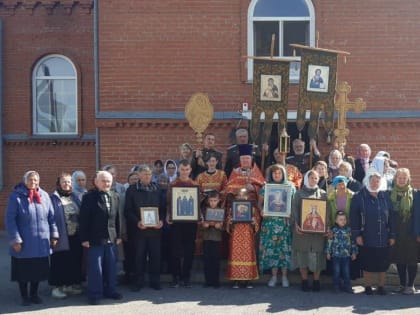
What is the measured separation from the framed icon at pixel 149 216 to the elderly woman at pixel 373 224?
2.71 m

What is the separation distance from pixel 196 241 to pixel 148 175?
4.61 feet

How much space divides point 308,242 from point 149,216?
7.42 ft

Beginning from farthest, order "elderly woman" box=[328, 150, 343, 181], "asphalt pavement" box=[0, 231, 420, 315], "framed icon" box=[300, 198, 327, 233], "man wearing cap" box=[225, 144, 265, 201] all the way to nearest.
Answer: "elderly woman" box=[328, 150, 343, 181]
"man wearing cap" box=[225, 144, 265, 201]
"framed icon" box=[300, 198, 327, 233]
"asphalt pavement" box=[0, 231, 420, 315]

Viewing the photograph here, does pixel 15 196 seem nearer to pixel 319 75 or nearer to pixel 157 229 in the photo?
pixel 157 229

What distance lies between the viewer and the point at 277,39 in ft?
37.0

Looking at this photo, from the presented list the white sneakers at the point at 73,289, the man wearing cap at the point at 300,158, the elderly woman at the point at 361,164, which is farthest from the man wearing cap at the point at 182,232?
the elderly woman at the point at 361,164

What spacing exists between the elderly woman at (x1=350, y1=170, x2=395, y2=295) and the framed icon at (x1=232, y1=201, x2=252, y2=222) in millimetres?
1416

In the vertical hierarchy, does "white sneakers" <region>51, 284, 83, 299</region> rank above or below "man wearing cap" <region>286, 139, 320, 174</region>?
below

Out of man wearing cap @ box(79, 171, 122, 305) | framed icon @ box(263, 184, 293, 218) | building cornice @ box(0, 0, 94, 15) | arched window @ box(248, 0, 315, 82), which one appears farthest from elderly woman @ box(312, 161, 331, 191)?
building cornice @ box(0, 0, 94, 15)

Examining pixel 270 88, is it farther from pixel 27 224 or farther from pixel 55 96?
pixel 55 96

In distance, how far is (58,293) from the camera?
788cm

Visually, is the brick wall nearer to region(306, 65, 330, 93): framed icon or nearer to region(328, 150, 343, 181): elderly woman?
region(306, 65, 330, 93): framed icon

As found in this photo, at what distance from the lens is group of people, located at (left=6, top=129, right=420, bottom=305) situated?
752cm

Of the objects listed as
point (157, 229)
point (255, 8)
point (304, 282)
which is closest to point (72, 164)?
point (255, 8)
